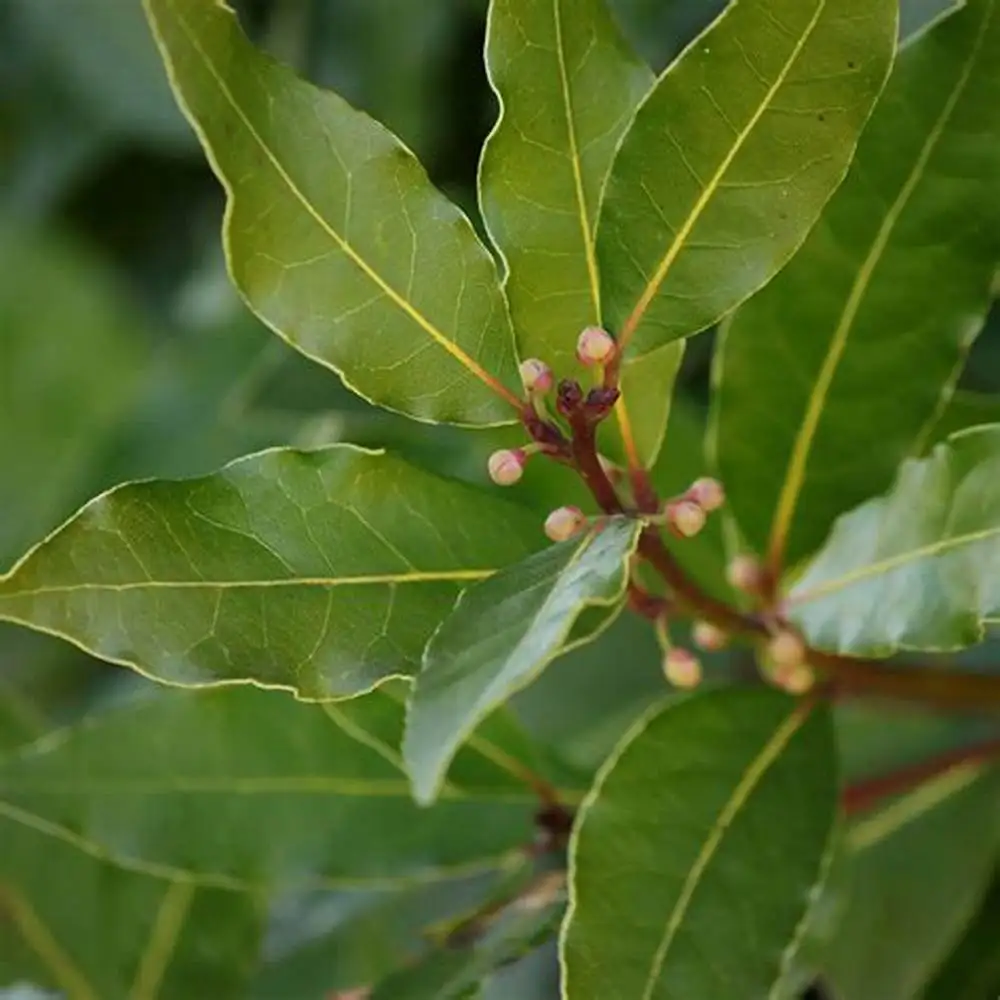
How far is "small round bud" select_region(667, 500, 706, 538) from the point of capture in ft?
1.95

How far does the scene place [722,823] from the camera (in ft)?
2.25

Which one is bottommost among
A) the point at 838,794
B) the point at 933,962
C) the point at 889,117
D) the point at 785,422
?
the point at 933,962

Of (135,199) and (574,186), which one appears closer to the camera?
(574,186)

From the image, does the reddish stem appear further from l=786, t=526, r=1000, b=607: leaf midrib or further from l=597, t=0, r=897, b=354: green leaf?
l=597, t=0, r=897, b=354: green leaf

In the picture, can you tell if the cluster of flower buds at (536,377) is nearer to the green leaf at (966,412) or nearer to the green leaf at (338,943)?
the green leaf at (966,412)

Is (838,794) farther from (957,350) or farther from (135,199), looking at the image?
(135,199)

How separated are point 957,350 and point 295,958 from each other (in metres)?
0.54

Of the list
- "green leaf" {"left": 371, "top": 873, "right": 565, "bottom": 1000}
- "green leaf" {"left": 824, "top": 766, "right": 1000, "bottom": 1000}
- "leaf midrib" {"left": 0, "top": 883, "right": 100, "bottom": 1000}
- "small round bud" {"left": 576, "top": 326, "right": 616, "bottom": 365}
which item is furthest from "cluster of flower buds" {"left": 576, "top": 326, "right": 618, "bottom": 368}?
"leaf midrib" {"left": 0, "top": 883, "right": 100, "bottom": 1000}

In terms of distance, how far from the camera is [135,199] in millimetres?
1608

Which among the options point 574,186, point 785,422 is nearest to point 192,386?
point 785,422

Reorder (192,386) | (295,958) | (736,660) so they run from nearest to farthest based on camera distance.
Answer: (295,958)
(736,660)
(192,386)

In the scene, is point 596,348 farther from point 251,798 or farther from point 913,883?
point 913,883

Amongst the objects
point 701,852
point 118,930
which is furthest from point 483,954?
point 118,930

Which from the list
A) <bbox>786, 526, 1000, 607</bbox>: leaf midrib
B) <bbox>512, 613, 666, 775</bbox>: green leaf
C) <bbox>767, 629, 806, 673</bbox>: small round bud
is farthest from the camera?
<bbox>512, 613, 666, 775</bbox>: green leaf
